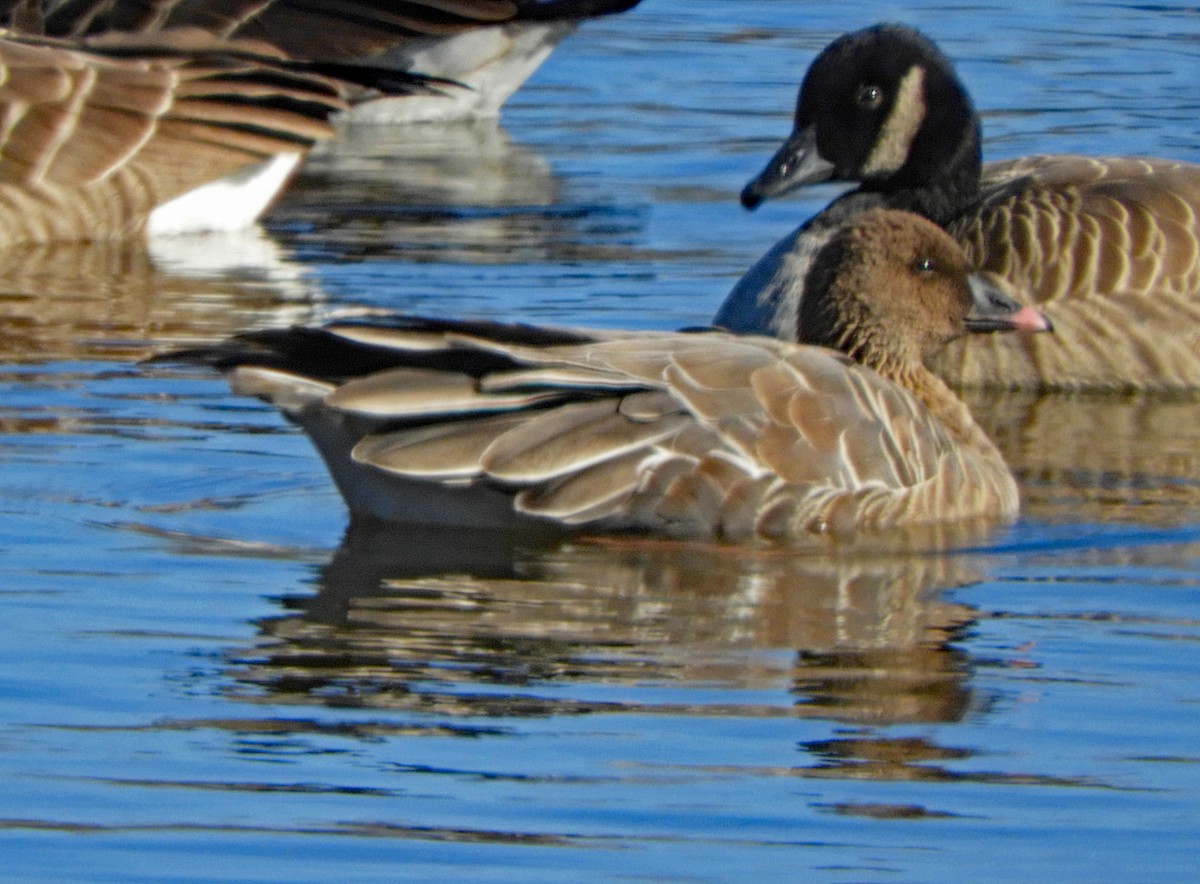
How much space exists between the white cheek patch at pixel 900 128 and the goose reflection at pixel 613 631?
145 inches

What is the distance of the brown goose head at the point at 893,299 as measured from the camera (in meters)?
8.24

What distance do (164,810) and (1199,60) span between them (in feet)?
45.9

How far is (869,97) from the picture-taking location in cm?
1063

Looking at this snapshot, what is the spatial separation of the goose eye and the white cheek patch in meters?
0.08

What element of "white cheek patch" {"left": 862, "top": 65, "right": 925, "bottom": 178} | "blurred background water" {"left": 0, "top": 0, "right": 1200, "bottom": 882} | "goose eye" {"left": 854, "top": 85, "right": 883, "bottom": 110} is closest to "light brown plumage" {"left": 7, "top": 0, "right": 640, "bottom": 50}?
"blurred background water" {"left": 0, "top": 0, "right": 1200, "bottom": 882}

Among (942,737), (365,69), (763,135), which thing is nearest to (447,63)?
(763,135)

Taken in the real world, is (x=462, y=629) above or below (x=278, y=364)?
below

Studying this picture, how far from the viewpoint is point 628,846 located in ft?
16.2

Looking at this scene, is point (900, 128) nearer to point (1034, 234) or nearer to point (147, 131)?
point (1034, 234)

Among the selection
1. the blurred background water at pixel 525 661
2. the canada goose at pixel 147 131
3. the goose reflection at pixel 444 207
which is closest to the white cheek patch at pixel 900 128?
the blurred background water at pixel 525 661

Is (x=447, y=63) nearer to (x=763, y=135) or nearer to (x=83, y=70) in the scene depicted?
(x=763, y=135)

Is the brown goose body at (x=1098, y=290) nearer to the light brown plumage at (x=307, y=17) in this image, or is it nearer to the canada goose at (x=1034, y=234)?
the canada goose at (x=1034, y=234)

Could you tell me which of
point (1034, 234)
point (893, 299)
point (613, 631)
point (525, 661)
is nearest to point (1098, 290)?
point (1034, 234)

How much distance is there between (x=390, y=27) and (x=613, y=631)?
8.73 meters
